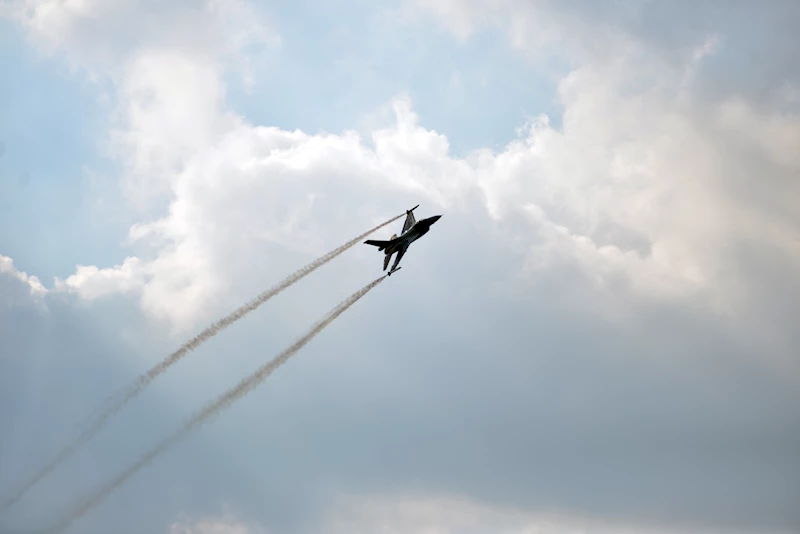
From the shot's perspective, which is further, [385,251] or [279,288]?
[385,251]

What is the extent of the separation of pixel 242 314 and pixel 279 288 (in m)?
7.43

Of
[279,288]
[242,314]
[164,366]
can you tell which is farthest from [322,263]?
[164,366]

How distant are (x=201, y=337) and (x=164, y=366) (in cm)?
905

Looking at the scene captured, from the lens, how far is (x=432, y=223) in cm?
9650

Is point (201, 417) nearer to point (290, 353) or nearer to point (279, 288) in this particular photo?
point (290, 353)

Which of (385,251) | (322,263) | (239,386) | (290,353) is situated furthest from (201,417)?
(385,251)

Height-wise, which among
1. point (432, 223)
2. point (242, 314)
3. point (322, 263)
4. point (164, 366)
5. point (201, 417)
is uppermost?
point (432, 223)

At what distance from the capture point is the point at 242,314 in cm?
8862

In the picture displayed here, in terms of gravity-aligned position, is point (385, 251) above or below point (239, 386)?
above

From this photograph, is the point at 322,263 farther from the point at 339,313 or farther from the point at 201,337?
the point at 201,337

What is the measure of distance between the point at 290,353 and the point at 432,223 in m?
Answer: 33.7

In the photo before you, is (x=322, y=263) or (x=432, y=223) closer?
(x=322, y=263)

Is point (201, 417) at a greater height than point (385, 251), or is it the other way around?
point (385, 251)

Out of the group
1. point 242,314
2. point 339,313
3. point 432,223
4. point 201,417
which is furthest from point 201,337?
point 432,223
